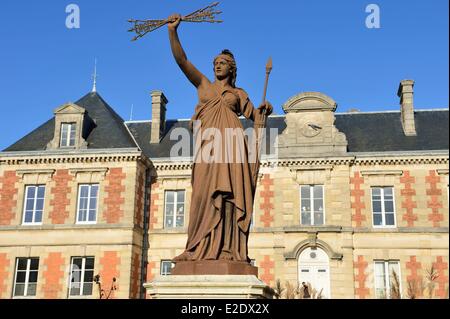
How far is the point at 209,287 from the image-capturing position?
440cm

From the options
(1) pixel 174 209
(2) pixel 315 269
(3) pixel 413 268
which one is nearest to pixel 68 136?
(1) pixel 174 209

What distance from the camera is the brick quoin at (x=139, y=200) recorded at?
819 inches

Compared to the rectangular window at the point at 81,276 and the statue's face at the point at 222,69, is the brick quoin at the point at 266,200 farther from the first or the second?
the statue's face at the point at 222,69

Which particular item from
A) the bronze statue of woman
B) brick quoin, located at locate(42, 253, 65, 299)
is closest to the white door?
brick quoin, located at locate(42, 253, 65, 299)

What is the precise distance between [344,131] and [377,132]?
1301 millimetres

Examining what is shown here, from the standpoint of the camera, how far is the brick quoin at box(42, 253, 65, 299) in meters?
19.7

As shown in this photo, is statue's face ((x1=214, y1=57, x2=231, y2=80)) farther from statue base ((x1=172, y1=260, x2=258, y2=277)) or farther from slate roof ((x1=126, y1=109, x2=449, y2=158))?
slate roof ((x1=126, y1=109, x2=449, y2=158))

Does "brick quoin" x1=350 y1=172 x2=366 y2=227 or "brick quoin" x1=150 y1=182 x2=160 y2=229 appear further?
"brick quoin" x1=150 y1=182 x2=160 y2=229

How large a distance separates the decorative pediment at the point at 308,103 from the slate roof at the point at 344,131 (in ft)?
4.79

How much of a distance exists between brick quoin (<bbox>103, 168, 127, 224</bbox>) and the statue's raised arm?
51.3 ft

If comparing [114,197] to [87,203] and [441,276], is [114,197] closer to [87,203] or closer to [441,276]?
[87,203]

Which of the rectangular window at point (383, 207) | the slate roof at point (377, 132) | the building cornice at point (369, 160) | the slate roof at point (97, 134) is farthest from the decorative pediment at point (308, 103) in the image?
the slate roof at point (97, 134)
